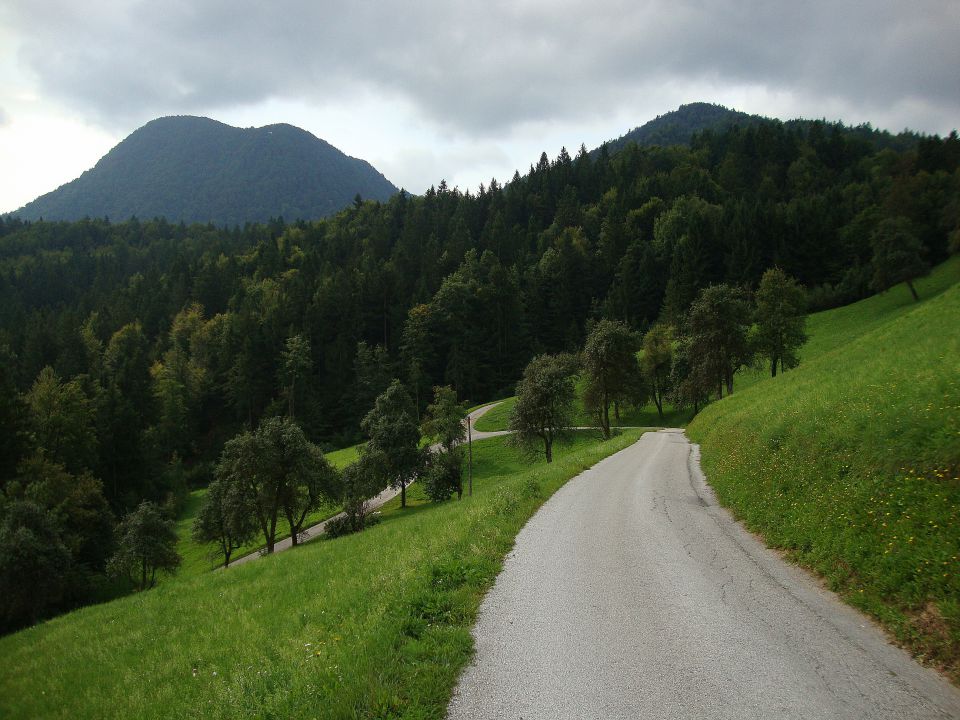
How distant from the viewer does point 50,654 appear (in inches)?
525

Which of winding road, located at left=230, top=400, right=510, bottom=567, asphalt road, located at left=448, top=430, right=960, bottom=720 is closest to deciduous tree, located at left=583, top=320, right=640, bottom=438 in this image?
winding road, located at left=230, top=400, right=510, bottom=567

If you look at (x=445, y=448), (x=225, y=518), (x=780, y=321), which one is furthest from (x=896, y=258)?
(x=225, y=518)

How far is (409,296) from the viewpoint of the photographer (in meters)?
119

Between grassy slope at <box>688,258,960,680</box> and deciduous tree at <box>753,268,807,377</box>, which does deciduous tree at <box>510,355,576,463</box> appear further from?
grassy slope at <box>688,258,960,680</box>

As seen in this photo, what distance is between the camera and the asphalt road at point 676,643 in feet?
17.6

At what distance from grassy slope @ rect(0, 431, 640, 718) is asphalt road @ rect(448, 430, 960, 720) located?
716 millimetres

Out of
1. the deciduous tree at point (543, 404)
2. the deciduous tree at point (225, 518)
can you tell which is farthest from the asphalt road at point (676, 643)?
the deciduous tree at point (543, 404)

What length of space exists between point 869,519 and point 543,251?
13188cm

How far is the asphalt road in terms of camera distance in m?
5.36

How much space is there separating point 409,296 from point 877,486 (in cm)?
11384

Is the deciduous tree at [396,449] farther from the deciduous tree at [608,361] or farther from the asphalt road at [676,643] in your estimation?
the asphalt road at [676,643]

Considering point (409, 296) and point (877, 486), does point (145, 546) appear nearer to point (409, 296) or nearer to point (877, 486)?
point (877, 486)

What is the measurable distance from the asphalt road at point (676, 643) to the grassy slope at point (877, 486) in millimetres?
537

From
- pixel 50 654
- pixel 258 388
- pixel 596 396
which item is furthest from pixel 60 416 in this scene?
pixel 596 396
